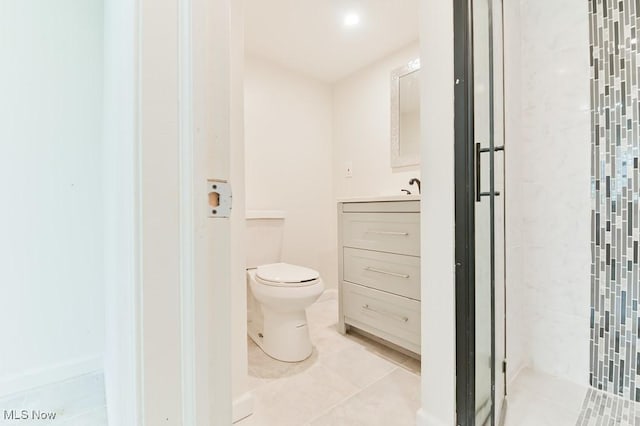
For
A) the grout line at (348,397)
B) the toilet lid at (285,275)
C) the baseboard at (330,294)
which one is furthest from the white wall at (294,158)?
the grout line at (348,397)

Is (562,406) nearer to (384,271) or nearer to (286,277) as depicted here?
(384,271)

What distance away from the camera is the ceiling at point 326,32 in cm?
181

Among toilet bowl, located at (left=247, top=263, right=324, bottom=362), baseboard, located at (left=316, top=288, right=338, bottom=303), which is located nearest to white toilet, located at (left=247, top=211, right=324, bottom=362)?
toilet bowl, located at (left=247, top=263, right=324, bottom=362)

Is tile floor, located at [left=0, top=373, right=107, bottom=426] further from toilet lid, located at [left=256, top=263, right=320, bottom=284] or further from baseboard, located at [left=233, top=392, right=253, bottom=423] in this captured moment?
toilet lid, located at [left=256, top=263, right=320, bottom=284]

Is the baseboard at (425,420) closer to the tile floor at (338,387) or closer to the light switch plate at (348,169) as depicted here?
the tile floor at (338,387)

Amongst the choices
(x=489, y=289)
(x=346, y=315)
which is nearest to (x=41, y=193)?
(x=346, y=315)

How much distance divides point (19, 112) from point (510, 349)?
257cm

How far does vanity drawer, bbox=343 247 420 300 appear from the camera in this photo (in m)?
1.52

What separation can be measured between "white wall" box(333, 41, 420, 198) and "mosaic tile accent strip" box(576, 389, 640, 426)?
1.45 metres

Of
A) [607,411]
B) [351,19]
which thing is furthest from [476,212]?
[351,19]

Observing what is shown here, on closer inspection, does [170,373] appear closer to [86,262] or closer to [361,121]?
[86,262]

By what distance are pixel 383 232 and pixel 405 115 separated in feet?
3.61

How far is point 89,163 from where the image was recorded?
4.72ft

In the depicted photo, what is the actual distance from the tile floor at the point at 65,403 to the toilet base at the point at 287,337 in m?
0.77
